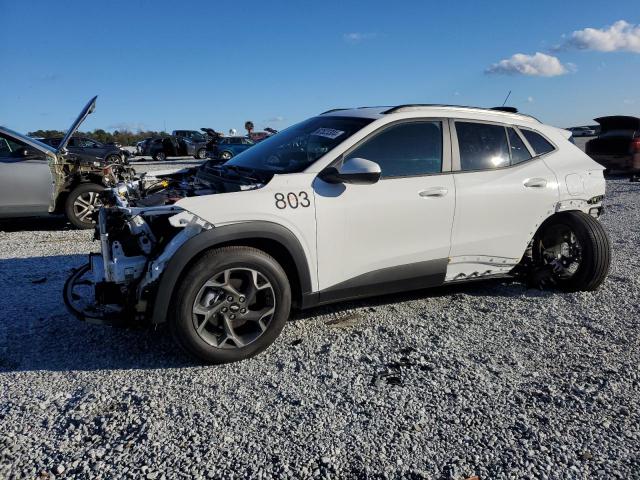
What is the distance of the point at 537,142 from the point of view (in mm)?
4621

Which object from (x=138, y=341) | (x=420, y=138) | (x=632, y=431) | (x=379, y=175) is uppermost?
(x=420, y=138)

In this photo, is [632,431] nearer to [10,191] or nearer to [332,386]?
[332,386]

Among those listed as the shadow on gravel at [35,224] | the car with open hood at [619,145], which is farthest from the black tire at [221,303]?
the car with open hood at [619,145]

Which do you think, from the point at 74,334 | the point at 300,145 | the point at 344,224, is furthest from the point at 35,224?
the point at 344,224

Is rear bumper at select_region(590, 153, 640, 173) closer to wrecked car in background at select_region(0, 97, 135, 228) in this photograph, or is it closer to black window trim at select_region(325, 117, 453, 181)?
black window trim at select_region(325, 117, 453, 181)

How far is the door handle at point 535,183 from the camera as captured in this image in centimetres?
435

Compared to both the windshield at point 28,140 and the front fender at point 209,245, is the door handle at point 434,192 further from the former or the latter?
the windshield at point 28,140

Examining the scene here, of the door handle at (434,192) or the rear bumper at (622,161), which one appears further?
the rear bumper at (622,161)

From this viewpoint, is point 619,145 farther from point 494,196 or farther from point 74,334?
point 74,334

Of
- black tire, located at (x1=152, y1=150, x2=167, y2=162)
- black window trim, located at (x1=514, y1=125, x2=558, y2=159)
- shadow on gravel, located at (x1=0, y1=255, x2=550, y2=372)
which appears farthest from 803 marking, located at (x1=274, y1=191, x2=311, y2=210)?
black tire, located at (x1=152, y1=150, x2=167, y2=162)

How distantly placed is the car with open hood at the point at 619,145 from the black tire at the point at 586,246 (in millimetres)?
10860

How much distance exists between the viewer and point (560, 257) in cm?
480

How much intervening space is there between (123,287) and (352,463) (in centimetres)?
185

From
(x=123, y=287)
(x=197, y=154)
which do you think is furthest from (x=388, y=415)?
(x=197, y=154)
